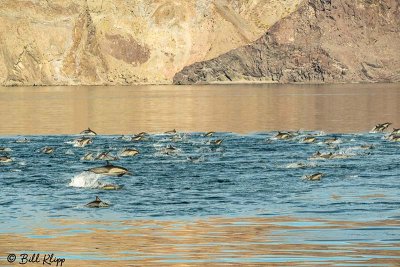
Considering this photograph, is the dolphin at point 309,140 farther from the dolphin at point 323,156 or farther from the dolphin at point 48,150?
the dolphin at point 48,150

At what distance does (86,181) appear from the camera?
4022 cm

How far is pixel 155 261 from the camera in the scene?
24.6 m

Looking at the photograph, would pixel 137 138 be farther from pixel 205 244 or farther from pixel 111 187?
pixel 205 244

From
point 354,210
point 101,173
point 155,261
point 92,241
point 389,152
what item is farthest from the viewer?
point 389,152

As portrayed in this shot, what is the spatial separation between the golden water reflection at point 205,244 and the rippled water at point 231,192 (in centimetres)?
10

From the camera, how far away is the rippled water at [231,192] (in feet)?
95.1

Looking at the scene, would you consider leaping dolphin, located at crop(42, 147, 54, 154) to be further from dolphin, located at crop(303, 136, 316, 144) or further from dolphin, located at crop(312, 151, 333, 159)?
dolphin, located at crop(303, 136, 316, 144)

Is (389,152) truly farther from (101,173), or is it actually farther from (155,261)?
(155,261)

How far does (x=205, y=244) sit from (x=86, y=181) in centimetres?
1383

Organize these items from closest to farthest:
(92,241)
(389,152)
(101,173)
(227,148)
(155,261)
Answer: (155,261) → (92,241) → (101,173) → (389,152) → (227,148)

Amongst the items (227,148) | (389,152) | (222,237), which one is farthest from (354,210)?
(227,148)

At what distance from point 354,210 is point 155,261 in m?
9.81

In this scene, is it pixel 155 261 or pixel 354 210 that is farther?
pixel 354 210

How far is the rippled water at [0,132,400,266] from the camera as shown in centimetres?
2900
